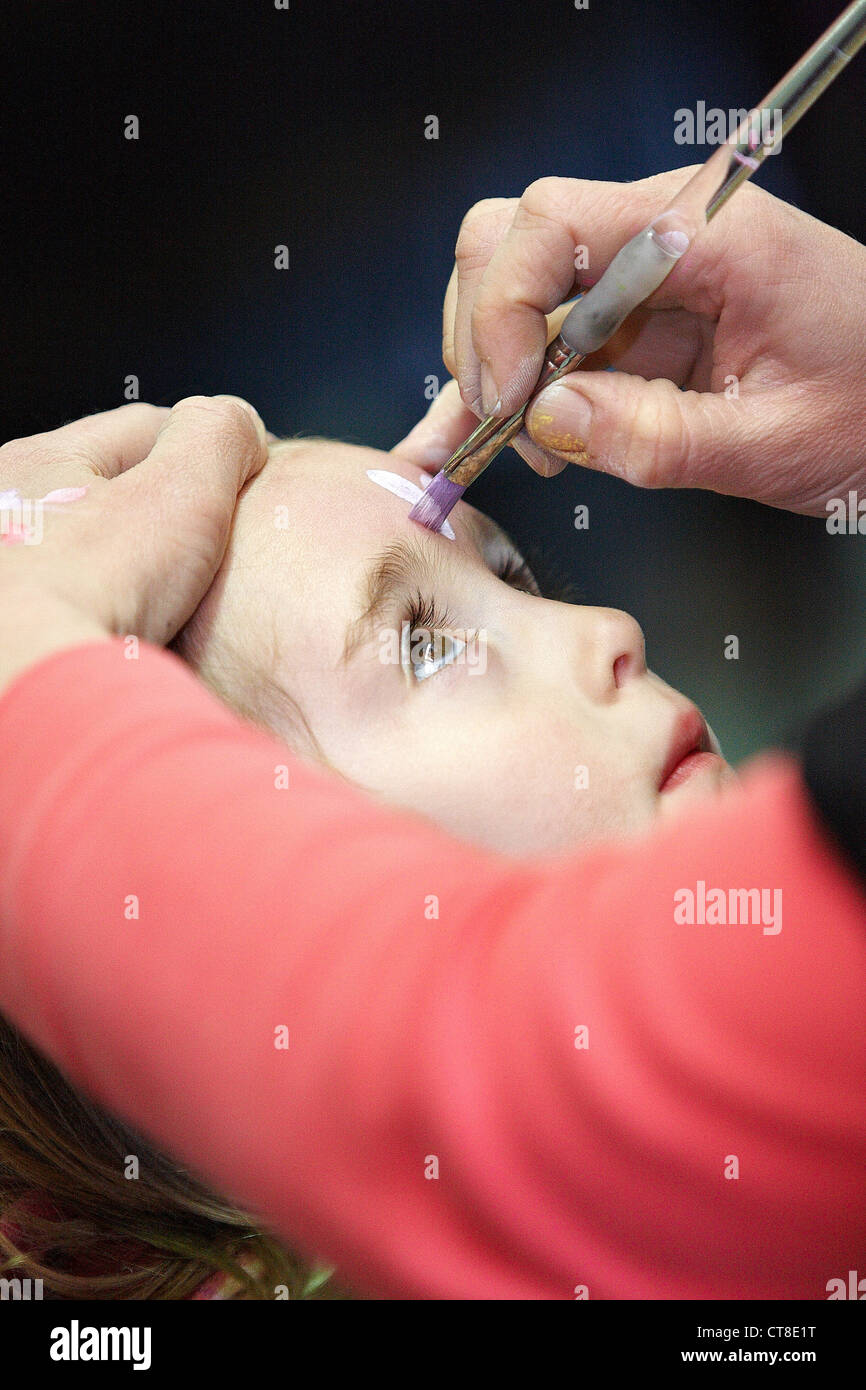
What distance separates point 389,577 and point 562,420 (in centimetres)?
16

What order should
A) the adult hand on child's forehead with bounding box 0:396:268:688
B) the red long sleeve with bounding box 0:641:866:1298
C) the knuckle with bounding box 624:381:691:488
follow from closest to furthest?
the red long sleeve with bounding box 0:641:866:1298
the adult hand on child's forehead with bounding box 0:396:268:688
the knuckle with bounding box 624:381:691:488

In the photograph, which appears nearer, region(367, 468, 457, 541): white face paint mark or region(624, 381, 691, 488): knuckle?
region(624, 381, 691, 488): knuckle

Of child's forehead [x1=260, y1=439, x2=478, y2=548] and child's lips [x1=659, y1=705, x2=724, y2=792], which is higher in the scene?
child's forehead [x1=260, y1=439, x2=478, y2=548]

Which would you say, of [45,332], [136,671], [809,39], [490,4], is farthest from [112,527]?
[809,39]

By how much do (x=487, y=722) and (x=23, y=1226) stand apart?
0.50 meters

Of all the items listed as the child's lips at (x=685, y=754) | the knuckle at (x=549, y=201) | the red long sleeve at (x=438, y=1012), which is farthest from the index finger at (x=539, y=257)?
the red long sleeve at (x=438, y=1012)

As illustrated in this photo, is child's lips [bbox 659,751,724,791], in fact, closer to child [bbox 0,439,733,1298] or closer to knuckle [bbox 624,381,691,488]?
child [bbox 0,439,733,1298]

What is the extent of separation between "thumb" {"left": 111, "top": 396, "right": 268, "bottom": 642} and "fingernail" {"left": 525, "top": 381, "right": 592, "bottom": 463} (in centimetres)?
21

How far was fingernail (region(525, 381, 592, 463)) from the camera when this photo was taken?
0.73m

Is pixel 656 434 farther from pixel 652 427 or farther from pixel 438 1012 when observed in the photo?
pixel 438 1012

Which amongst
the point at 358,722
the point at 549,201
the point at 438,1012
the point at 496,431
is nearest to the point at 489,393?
the point at 496,431

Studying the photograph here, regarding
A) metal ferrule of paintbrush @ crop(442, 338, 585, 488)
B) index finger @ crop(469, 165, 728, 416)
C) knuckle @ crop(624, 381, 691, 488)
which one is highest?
index finger @ crop(469, 165, 728, 416)

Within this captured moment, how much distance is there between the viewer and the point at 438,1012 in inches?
16.1

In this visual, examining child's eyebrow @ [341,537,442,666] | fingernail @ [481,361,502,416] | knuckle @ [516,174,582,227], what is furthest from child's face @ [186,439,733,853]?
knuckle @ [516,174,582,227]
